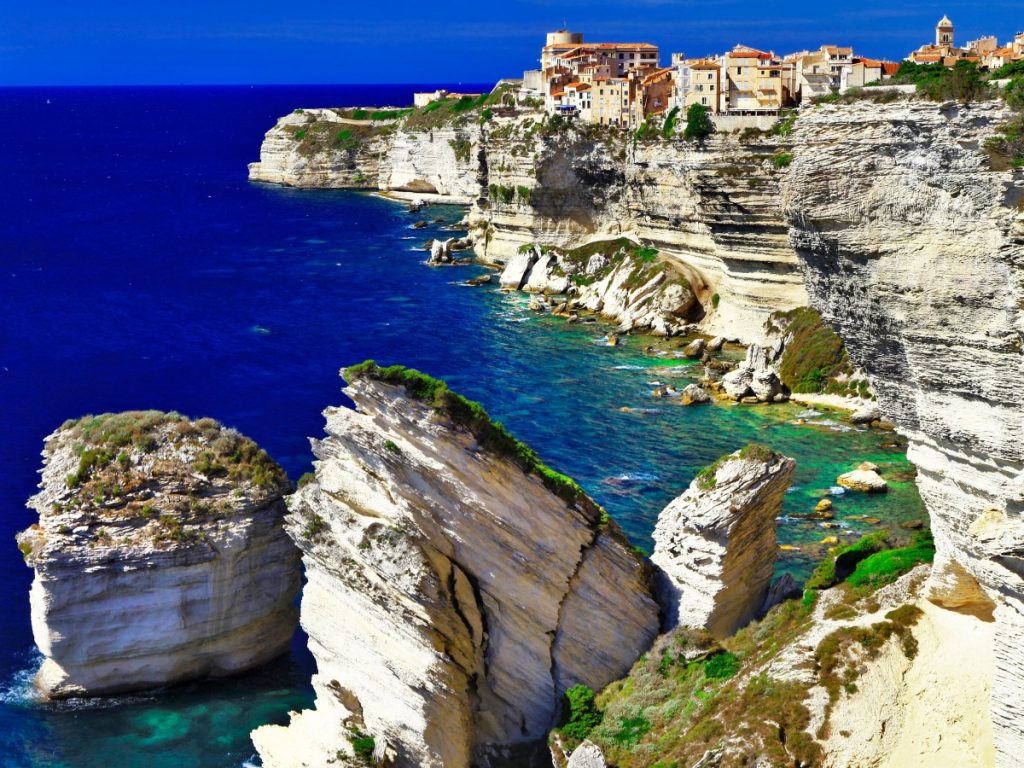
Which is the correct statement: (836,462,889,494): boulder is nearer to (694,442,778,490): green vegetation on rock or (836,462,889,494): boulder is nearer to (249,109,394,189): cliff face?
(694,442,778,490): green vegetation on rock

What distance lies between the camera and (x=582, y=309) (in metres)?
88.8

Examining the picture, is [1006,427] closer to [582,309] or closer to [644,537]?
[644,537]

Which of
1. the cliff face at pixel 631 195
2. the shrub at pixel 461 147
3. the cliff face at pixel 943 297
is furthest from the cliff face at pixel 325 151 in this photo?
the cliff face at pixel 943 297

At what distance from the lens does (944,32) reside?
7825 centimetres

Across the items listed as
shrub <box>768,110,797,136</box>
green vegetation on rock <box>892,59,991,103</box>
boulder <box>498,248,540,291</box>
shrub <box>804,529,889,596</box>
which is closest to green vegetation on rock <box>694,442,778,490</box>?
shrub <box>804,529,889,596</box>

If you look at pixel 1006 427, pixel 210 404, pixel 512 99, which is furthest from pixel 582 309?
pixel 1006 427

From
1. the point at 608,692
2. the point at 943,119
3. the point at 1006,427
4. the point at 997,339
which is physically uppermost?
the point at 943,119

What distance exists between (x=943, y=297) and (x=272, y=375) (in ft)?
183

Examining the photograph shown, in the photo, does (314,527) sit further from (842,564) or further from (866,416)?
(866,416)

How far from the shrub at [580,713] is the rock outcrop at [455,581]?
476mm

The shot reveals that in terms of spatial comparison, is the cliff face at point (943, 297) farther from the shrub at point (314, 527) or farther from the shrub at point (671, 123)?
the shrub at point (671, 123)

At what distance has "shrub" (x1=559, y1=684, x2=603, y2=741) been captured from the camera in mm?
29609

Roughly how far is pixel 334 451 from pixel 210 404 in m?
37.6

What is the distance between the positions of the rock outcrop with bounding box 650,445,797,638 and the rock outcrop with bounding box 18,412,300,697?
13.5 metres
